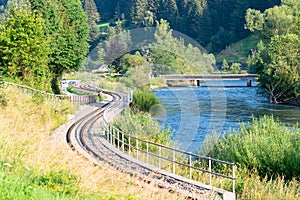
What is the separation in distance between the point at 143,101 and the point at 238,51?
406ft

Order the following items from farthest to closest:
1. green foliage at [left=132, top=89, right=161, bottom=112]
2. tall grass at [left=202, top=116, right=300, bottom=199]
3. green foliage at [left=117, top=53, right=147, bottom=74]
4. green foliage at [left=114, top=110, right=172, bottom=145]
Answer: green foliage at [left=117, top=53, right=147, bottom=74] < green foliage at [left=132, top=89, right=161, bottom=112] < green foliage at [left=114, top=110, right=172, bottom=145] < tall grass at [left=202, top=116, right=300, bottom=199]

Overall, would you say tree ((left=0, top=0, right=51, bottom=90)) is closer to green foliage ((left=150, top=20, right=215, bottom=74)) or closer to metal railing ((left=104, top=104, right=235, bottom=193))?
metal railing ((left=104, top=104, right=235, bottom=193))

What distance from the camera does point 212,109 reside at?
5288 cm

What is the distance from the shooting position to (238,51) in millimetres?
164125

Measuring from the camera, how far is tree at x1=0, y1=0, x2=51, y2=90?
37906 millimetres

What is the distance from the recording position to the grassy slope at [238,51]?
156712mm

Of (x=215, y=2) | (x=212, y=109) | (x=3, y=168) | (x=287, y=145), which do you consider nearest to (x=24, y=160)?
(x=3, y=168)

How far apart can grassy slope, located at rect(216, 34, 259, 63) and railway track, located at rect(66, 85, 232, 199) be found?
12790cm

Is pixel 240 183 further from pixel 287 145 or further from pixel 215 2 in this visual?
pixel 215 2

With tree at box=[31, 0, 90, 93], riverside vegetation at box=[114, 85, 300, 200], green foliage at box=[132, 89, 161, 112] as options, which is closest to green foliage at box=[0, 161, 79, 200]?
riverside vegetation at box=[114, 85, 300, 200]

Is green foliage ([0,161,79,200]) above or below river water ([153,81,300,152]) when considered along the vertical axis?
above

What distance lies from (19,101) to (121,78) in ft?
168

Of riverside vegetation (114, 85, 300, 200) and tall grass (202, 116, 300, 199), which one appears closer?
riverside vegetation (114, 85, 300, 200)

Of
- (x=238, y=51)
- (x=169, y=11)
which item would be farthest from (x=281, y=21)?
(x=169, y=11)
